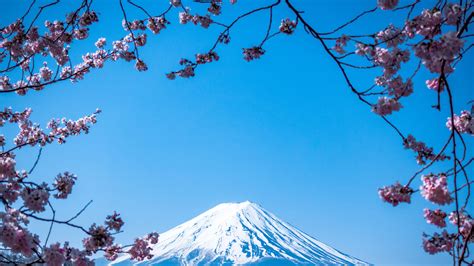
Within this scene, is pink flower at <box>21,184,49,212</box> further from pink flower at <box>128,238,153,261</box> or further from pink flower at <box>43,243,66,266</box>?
pink flower at <box>128,238,153,261</box>

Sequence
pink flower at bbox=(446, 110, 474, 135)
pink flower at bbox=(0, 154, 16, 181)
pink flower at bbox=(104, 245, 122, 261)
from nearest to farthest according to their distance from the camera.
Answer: pink flower at bbox=(446, 110, 474, 135) → pink flower at bbox=(0, 154, 16, 181) → pink flower at bbox=(104, 245, 122, 261)

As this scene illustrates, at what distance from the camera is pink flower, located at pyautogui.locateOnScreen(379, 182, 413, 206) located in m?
2.75

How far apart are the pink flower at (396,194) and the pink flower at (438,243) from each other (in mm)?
295

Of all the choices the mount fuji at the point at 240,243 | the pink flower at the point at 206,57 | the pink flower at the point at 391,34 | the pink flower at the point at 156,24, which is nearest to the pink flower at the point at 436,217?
the pink flower at the point at 391,34

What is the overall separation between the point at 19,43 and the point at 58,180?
2029 millimetres

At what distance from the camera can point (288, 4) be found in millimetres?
3016

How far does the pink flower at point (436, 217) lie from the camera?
2.83m

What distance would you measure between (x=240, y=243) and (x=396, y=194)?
506 ft

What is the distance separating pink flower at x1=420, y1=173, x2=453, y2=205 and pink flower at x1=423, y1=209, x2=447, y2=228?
37 centimetres

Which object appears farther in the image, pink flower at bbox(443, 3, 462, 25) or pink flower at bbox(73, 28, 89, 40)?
pink flower at bbox(73, 28, 89, 40)

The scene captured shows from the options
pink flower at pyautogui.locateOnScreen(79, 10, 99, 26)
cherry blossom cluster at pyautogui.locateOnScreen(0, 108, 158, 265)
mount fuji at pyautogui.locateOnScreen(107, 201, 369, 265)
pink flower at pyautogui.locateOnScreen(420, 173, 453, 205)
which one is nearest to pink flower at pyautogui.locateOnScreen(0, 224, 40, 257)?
cherry blossom cluster at pyautogui.locateOnScreen(0, 108, 158, 265)

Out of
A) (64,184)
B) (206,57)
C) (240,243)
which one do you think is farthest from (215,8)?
(240,243)

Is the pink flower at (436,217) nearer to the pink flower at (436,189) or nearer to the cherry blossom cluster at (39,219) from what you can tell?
the pink flower at (436,189)

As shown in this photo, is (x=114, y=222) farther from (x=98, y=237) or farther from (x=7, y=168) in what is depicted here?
(x=7, y=168)
